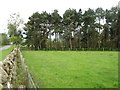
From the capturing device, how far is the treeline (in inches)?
1411

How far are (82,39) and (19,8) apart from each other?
1783 cm

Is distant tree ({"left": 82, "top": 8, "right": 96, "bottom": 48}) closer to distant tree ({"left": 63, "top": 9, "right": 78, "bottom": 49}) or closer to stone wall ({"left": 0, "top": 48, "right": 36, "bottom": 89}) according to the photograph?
distant tree ({"left": 63, "top": 9, "right": 78, "bottom": 49})

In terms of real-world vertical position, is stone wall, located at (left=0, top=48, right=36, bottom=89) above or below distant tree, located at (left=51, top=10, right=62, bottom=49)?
below

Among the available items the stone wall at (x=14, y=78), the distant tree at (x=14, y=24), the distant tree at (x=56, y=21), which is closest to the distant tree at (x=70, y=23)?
the distant tree at (x=56, y=21)

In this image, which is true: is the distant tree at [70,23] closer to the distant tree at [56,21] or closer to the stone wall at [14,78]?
the distant tree at [56,21]

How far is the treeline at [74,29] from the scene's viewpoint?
118 ft

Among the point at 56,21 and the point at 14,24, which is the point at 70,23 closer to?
the point at 56,21

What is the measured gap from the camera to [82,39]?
122 feet

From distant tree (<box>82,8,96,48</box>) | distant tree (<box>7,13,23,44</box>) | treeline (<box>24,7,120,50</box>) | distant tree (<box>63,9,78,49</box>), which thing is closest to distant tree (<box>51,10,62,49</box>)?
treeline (<box>24,7,120,50</box>)

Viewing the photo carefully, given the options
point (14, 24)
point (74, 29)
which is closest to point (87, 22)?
point (74, 29)

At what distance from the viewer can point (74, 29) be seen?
122 feet

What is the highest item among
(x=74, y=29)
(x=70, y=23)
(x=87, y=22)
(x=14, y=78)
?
(x=87, y=22)

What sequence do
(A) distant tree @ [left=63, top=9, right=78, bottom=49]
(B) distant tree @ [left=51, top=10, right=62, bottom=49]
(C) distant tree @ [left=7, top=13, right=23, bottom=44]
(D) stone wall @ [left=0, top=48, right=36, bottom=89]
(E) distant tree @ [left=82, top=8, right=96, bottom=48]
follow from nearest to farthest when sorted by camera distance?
1. (D) stone wall @ [left=0, top=48, right=36, bottom=89]
2. (C) distant tree @ [left=7, top=13, right=23, bottom=44]
3. (A) distant tree @ [left=63, top=9, right=78, bottom=49]
4. (B) distant tree @ [left=51, top=10, right=62, bottom=49]
5. (E) distant tree @ [left=82, top=8, right=96, bottom=48]

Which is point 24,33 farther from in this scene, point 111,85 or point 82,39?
point 111,85
